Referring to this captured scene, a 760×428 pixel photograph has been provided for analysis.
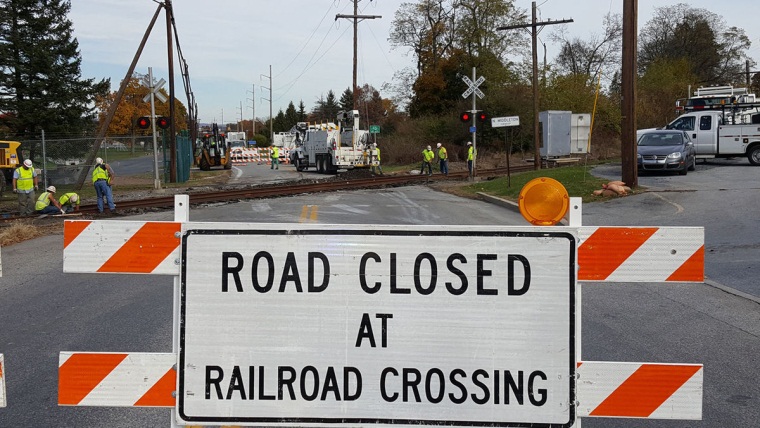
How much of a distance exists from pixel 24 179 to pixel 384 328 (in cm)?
2045

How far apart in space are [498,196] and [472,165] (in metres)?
7.65

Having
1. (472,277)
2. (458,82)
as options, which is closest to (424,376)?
(472,277)

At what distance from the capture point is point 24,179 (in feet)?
68.9

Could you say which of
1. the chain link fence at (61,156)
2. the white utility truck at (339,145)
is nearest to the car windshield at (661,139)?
the white utility truck at (339,145)

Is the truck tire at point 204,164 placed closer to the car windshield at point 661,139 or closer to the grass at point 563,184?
the grass at point 563,184

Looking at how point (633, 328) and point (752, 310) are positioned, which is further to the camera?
point (752, 310)

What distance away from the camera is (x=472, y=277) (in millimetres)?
3201

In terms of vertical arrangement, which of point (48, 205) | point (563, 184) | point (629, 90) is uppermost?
point (629, 90)

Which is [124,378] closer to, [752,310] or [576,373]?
[576,373]

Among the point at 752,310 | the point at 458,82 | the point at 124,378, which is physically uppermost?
the point at 458,82

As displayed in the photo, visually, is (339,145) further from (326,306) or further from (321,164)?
(326,306)

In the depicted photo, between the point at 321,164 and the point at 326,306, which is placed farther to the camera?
the point at 321,164

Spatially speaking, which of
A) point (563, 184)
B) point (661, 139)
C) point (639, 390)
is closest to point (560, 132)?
point (661, 139)

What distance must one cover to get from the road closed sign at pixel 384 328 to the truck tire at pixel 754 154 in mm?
28611
